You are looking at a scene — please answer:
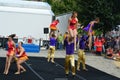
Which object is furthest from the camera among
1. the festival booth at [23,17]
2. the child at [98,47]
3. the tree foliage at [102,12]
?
the tree foliage at [102,12]

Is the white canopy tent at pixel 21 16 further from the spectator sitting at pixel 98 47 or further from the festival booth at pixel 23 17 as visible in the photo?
the spectator sitting at pixel 98 47

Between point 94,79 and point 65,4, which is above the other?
point 65,4

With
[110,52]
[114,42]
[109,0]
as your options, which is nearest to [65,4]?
[109,0]

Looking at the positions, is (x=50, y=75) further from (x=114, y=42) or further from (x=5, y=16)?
(x=5, y=16)

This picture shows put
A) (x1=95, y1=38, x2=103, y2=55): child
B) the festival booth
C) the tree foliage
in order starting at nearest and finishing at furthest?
(x1=95, y1=38, x2=103, y2=55): child, the festival booth, the tree foliage

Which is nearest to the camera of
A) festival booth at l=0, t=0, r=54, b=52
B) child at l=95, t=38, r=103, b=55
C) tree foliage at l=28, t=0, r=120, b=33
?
child at l=95, t=38, r=103, b=55

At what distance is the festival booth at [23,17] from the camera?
38500mm

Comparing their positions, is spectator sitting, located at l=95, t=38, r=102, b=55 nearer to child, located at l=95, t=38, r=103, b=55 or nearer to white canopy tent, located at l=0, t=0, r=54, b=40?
child, located at l=95, t=38, r=103, b=55

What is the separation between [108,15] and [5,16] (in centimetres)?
892

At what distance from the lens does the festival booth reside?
38500mm

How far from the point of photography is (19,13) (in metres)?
38.5

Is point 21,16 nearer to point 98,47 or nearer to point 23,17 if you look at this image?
point 23,17

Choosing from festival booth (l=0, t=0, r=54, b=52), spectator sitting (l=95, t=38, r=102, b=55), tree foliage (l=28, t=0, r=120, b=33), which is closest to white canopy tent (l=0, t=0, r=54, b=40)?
festival booth (l=0, t=0, r=54, b=52)

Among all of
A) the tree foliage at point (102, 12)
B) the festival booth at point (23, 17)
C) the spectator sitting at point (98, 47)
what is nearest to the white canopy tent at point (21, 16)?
the festival booth at point (23, 17)
